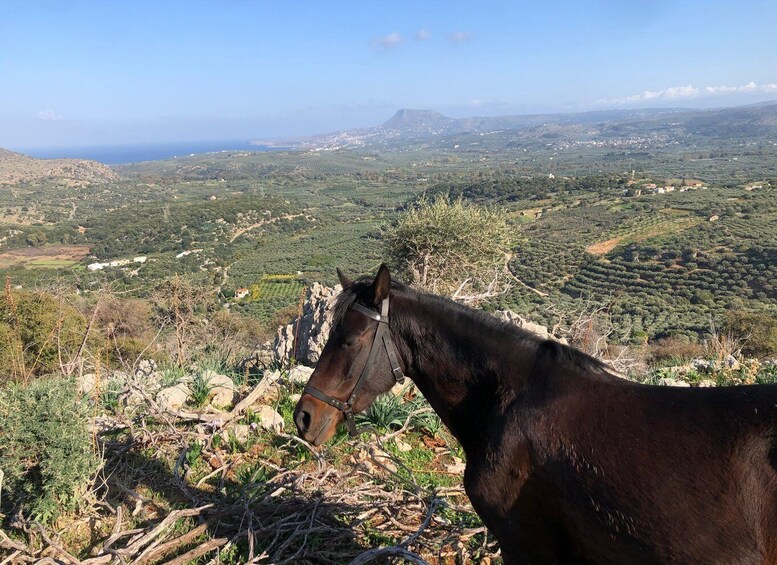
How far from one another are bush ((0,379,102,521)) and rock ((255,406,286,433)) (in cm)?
164

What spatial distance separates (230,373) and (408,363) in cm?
456

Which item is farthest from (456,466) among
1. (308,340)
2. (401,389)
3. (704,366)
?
(704,366)

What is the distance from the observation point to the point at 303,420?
257 centimetres

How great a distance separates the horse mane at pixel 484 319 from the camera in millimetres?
2166

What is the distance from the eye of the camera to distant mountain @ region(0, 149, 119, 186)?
121 meters

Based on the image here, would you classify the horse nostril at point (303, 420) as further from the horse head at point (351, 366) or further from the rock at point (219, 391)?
the rock at point (219, 391)

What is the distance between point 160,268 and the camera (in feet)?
156

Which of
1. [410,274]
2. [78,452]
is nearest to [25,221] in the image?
[410,274]

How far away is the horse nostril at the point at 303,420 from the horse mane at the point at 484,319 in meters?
0.56

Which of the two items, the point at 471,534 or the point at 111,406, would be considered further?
the point at 111,406

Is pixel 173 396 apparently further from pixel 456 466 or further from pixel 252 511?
pixel 456 466

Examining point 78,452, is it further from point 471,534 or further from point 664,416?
point 664,416

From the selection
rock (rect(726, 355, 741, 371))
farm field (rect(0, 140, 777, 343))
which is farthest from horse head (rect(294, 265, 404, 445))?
farm field (rect(0, 140, 777, 343))

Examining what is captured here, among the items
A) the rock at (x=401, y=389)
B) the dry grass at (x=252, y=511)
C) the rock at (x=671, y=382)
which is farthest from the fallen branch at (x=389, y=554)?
the rock at (x=671, y=382)
